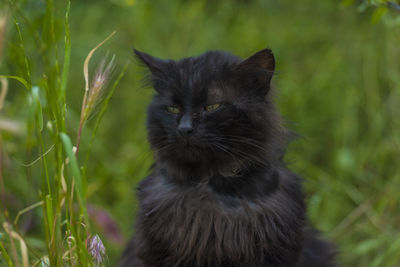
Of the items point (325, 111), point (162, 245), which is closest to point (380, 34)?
point (325, 111)

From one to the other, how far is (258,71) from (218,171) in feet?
1.24

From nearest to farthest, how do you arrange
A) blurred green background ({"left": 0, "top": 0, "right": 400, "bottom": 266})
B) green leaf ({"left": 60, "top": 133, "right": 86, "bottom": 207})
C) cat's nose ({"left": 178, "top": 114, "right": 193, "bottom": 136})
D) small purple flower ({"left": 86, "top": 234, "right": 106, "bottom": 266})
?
1. green leaf ({"left": 60, "top": 133, "right": 86, "bottom": 207})
2. small purple flower ({"left": 86, "top": 234, "right": 106, "bottom": 266})
3. cat's nose ({"left": 178, "top": 114, "right": 193, "bottom": 136})
4. blurred green background ({"left": 0, "top": 0, "right": 400, "bottom": 266})

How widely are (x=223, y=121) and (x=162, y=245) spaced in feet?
1.68

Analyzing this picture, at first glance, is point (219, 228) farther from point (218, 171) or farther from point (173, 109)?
point (173, 109)

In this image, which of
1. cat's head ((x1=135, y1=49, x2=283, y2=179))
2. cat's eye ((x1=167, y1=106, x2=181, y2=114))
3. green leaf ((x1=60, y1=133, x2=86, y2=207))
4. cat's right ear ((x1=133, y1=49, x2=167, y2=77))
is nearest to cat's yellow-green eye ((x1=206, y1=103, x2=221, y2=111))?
cat's head ((x1=135, y1=49, x2=283, y2=179))

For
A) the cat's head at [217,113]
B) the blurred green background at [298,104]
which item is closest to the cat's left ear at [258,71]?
the cat's head at [217,113]

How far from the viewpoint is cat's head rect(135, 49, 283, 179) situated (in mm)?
1592

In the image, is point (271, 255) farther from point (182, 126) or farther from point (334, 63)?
point (334, 63)

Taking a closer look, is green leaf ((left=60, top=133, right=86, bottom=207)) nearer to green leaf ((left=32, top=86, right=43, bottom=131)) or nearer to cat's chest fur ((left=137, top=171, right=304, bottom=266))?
green leaf ((left=32, top=86, right=43, bottom=131))

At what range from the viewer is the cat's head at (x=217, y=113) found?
1592 millimetres

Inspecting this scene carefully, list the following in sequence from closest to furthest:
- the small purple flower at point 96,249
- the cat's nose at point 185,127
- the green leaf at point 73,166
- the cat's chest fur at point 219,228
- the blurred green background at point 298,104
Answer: the green leaf at point 73,166, the small purple flower at point 96,249, the cat's nose at point 185,127, the cat's chest fur at point 219,228, the blurred green background at point 298,104

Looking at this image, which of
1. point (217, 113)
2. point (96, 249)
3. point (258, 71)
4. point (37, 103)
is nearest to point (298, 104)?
point (258, 71)

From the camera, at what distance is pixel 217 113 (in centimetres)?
159

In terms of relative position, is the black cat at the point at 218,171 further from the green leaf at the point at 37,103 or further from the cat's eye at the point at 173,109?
the green leaf at the point at 37,103
